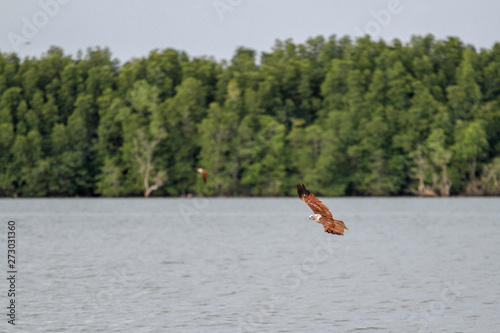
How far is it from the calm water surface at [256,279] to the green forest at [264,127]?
186 ft

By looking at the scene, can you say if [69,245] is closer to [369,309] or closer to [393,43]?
[369,309]

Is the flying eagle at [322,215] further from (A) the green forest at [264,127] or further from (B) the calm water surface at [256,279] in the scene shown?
(A) the green forest at [264,127]

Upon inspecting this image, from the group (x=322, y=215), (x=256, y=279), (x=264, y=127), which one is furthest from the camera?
(x=264, y=127)

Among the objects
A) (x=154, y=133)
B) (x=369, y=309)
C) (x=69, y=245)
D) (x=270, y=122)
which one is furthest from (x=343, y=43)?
(x=369, y=309)

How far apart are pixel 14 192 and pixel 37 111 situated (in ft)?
46.3

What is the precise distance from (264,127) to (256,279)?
94.0m

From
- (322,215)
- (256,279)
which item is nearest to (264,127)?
(256,279)

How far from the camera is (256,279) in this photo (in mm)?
33250

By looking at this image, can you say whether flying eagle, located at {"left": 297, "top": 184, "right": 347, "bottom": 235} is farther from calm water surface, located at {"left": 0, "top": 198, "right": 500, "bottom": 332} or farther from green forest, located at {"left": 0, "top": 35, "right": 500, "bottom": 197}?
green forest, located at {"left": 0, "top": 35, "right": 500, "bottom": 197}

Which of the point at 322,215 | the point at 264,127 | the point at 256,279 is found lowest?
the point at 256,279

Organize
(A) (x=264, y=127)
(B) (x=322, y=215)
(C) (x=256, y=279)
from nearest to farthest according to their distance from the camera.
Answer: (B) (x=322, y=215) < (C) (x=256, y=279) < (A) (x=264, y=127)

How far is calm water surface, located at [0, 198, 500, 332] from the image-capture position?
2427cm

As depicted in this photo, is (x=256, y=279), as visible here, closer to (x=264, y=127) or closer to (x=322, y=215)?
(x=322, y=215)

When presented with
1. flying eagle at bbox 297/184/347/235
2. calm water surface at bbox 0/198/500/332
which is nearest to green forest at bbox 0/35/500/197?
calm water surface at bbox 0/198/500/332
